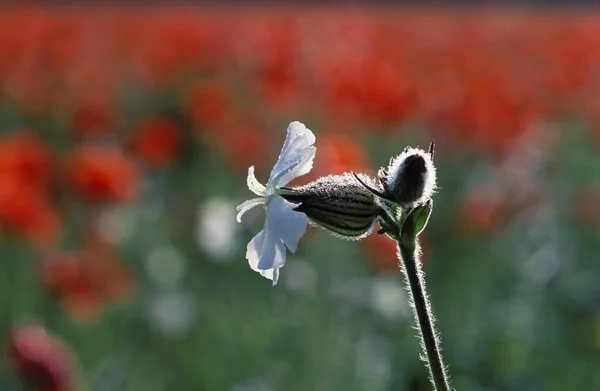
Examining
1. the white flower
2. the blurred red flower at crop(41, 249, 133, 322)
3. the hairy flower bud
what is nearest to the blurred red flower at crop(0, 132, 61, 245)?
the blurred red flower at crop(41, 249, 133, 322)

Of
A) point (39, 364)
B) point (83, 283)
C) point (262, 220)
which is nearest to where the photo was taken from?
point (39, 364)

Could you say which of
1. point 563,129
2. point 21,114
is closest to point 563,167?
point 563,129

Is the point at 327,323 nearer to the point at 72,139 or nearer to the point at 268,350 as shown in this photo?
the point at 268,350

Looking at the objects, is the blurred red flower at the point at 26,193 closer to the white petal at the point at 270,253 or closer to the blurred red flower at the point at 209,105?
the blurred red flower at the point at 209,105

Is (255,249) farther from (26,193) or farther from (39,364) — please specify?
(26,193)

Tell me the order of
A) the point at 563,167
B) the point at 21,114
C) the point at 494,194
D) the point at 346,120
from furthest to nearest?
the point at 21,114, the point at 346,120, the point at 563,167, the point at 494,194

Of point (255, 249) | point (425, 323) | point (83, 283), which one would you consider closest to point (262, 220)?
point (83, 283)
